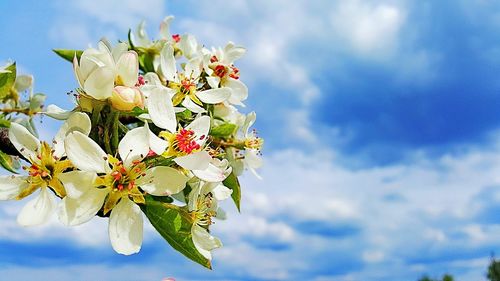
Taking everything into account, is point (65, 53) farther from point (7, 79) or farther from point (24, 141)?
point (24, 141)

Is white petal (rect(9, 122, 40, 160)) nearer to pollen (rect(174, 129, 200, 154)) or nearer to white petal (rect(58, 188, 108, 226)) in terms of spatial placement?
white petal (rect(58, 188, 108, 226))

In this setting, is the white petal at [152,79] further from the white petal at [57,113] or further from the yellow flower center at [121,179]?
the yellow flower center at [121,179]

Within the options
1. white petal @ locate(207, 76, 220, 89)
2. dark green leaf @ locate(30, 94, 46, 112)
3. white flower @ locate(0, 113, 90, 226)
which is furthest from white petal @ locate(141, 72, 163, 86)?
dark green leaf @ locate(30, 94, 46, 112)

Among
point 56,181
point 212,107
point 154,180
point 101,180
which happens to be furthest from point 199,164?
point 212,107

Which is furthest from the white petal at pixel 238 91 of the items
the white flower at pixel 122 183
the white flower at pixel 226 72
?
the white flower at pixel 122 183

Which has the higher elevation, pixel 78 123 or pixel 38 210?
pixel 78 123

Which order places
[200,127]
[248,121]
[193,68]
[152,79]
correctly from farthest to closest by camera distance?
[248,121], [193,68], [152,79], [200,127]

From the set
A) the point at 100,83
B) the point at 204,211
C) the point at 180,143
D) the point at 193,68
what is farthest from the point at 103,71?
the point at 193,68
